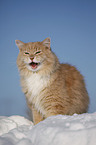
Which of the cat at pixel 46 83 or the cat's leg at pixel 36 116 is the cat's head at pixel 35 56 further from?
the cat's leg at pixel 36 116

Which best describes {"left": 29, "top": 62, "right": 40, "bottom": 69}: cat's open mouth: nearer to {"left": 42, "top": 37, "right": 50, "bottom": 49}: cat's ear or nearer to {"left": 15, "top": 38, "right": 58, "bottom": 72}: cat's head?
{"left": 15, "top": 38, "right": 58, "bottom": 72}: cat's head

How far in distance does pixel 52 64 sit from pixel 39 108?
1162mm

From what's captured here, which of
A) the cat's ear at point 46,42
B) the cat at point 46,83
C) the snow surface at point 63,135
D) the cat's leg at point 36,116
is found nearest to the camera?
the snow surface at point 63,135

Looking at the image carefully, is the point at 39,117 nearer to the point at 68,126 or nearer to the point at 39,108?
the point at 39,108

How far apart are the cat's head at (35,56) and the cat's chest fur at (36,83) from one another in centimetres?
21

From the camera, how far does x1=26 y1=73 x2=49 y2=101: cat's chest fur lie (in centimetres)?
423

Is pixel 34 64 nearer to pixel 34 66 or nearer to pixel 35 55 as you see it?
pixel 34 66

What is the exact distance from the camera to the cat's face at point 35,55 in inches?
165

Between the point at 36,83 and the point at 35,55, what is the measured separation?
686mm

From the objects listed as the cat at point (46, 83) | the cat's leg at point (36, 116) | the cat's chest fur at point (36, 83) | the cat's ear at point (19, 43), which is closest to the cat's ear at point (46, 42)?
the cat at point (46, 83)

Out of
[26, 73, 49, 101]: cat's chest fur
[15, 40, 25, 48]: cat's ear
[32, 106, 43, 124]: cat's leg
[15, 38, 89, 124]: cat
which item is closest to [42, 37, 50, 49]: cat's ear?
[15, 38, 89, 124]: cat

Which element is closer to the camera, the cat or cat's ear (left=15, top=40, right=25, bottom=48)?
the cat

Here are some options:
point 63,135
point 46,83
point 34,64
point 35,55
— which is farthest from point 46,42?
point 63,135

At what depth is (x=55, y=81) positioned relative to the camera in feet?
14.0
